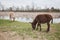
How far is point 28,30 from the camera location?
8.43 feet

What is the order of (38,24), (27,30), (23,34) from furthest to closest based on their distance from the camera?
(38,24) → (27,30) → (23,34)

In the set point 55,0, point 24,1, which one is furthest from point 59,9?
point 24,1

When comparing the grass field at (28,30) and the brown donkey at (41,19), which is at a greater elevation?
the brown donkey at (41,19)

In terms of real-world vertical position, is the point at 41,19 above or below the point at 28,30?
above

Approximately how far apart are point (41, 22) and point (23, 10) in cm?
38

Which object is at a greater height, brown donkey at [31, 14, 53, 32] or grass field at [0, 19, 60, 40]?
brown donkey at [31, 14, 53, 32]

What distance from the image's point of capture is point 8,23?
258 centimetres

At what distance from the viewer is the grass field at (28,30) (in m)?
2.40

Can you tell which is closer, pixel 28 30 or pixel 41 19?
pixel 28 30

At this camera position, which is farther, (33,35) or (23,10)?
(23,10)

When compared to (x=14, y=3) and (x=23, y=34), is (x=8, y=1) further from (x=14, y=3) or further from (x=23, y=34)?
(x=23, y=34)

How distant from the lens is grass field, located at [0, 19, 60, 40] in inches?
94.3

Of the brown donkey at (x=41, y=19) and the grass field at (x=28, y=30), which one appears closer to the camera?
the grass field at (x=28, y=30)

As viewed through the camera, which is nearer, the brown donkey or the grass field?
the grass field
